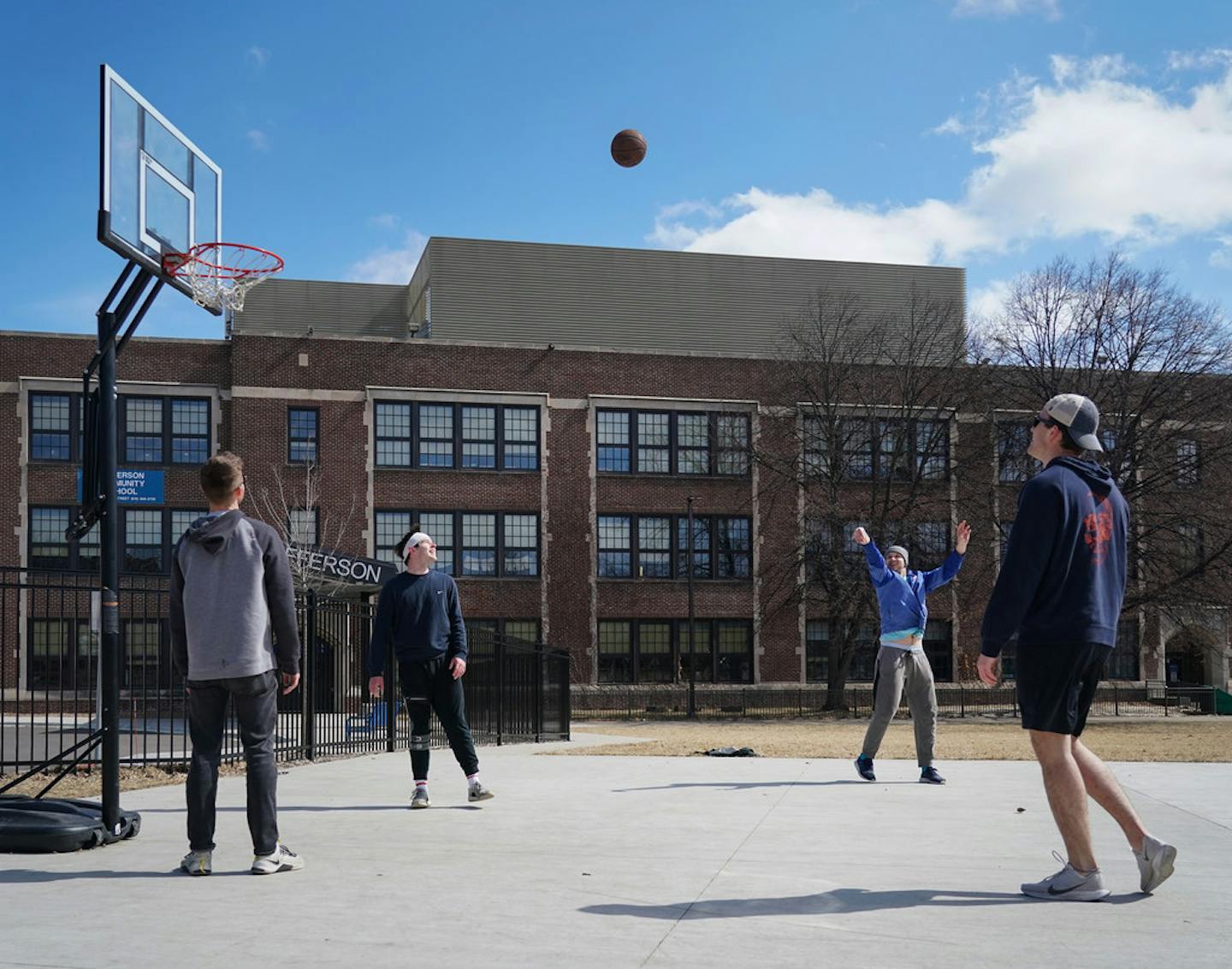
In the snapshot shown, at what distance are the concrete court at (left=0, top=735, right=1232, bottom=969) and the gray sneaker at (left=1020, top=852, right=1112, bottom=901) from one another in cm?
8

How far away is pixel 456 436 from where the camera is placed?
43.6 m

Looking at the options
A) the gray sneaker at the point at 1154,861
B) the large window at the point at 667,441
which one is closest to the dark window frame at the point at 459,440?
the large window at the point at 667,441

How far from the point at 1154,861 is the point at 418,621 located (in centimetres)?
485

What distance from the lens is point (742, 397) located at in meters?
45.2

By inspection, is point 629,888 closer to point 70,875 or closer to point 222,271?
point 70,875

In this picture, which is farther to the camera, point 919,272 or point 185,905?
point 919,272

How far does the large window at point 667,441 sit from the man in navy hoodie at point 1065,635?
129 ft

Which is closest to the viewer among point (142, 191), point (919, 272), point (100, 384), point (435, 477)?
point (100, 384)

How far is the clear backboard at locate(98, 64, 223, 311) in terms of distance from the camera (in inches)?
282

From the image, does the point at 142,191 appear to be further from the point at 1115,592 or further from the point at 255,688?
the point at 1115,592

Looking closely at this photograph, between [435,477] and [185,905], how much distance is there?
3828 centimetres

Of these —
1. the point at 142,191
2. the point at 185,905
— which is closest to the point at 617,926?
the point at 185,905

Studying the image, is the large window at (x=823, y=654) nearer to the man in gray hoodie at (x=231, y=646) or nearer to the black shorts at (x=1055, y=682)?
the man in gray hoodie at (x=231, y=646)

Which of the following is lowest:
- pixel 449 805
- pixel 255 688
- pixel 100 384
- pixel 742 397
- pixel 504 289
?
pixel 449 805
